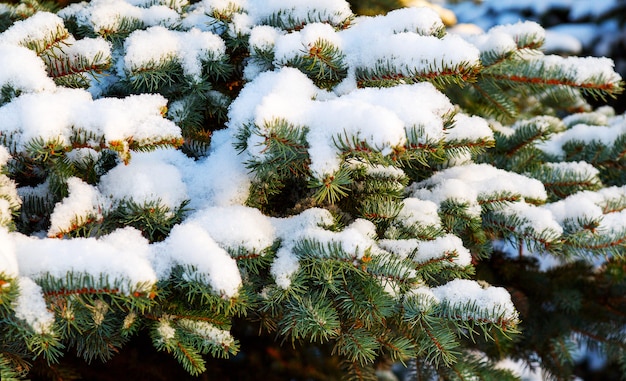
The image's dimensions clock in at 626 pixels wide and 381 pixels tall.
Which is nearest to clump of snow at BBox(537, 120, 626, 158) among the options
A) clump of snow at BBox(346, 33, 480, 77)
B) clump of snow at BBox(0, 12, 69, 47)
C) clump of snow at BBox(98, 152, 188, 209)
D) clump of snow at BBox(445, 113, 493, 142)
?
clump of snow at BBox(445, 113, 493, 142)

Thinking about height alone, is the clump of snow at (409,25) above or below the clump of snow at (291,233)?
above

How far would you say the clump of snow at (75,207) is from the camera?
102 centimetres

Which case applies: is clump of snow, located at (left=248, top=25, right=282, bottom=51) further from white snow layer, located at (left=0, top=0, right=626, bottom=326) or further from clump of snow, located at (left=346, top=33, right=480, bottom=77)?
clump of snow, located at (left=346, top=33, right=480, bottom=77)

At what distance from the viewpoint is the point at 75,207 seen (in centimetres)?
105

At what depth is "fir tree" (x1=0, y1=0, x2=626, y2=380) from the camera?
38.8 inches

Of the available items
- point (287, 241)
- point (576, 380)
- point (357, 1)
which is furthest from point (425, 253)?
point (357, 1)

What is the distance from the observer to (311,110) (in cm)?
108

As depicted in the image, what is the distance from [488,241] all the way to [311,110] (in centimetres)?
75

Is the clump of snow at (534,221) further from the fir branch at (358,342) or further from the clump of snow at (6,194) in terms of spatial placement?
the clump of snow at (6,194)

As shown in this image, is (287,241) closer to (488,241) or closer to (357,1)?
(488,241)

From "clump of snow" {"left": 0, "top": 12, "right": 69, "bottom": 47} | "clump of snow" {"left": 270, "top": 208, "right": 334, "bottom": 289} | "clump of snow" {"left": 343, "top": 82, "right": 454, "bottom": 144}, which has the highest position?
"clump of snow" {"left": 0, "top": 12, "right": 69, "bottom": 47}

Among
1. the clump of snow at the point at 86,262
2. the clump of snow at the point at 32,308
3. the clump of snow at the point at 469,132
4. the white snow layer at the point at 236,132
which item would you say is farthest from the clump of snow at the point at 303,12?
the clump of snow at the point at 32,308

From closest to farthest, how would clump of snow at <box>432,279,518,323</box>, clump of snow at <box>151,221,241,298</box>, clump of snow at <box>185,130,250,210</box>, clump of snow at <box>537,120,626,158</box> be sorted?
clump of snow at <box>151,221,241,298</box>
clump of snow at <box>432,279,518,323</box>
clump of snow at <box>185,130,250,210</box>
clump of snow at <box>537,120,626,158</box>

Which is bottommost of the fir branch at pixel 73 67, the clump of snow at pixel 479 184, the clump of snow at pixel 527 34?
the clump of snow at pixel 479 184
